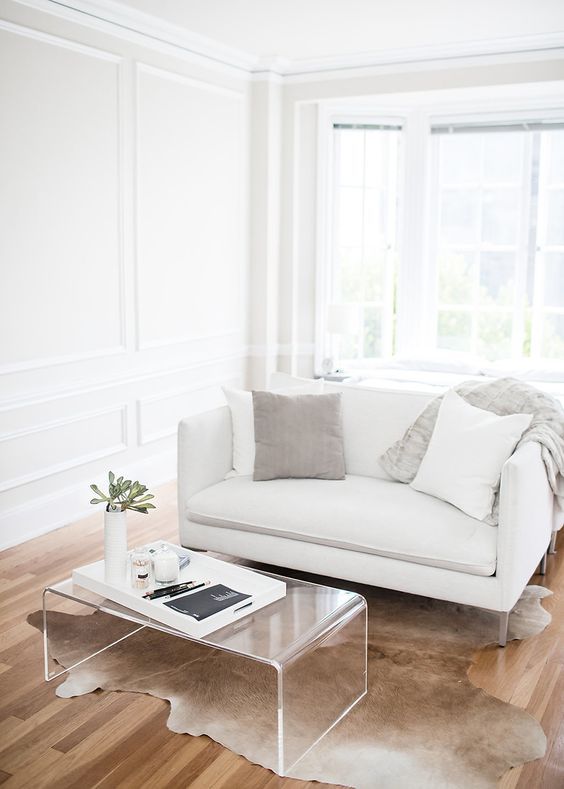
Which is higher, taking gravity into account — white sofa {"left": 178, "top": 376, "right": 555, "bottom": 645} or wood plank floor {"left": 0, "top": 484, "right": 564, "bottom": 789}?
white sofa {"left": 178, "top": 376, "right": 555, "bottom": 645}

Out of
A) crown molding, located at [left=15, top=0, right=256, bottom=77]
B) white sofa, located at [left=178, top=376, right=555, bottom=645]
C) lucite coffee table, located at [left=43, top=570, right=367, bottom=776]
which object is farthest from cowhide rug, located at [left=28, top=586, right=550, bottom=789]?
crown molding, located at [left=15, top=0, right=256, bottom=77]

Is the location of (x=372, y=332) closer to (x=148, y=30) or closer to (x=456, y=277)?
(x=456, y=277)

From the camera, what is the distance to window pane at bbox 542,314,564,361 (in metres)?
5.90

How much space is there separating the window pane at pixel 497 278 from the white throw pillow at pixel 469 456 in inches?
109

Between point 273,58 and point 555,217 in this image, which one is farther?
point 555,217

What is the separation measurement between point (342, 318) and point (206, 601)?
339 cm

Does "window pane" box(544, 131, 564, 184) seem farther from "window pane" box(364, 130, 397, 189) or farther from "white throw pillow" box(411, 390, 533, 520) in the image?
"white throw pillow" box(411, 390, 533, 520)

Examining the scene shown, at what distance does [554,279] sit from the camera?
591 cm

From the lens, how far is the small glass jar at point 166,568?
276 centimetres

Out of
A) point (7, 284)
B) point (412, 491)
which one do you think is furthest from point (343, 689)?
point (7, 284)

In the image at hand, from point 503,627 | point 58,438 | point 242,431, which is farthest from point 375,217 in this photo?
point 503,627

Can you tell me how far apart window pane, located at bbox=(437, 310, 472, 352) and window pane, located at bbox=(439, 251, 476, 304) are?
4.0 inches

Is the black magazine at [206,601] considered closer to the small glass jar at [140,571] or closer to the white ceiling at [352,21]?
the small glass jar at [140,571]

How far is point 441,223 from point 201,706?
444 centimetres
